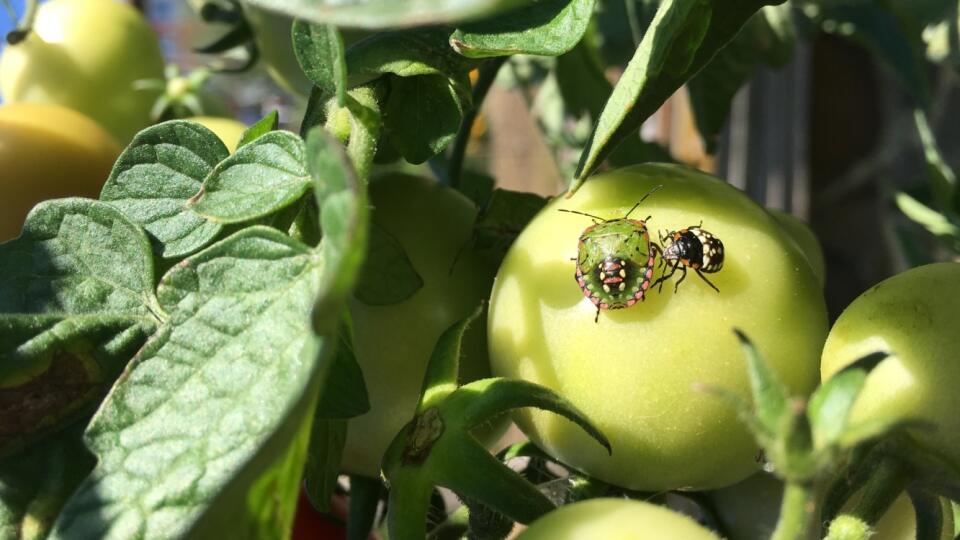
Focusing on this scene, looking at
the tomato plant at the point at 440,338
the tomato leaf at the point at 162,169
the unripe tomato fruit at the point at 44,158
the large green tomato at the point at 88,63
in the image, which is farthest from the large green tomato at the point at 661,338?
the large green tomato at the point at 88,63

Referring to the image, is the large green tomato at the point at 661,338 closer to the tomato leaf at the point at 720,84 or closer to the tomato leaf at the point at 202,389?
the tomato leaf at the point at 202,389

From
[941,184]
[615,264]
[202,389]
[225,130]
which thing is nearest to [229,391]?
[202,389]

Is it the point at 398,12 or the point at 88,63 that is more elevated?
the point at 398,12

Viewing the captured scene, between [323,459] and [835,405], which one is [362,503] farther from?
[835,405]

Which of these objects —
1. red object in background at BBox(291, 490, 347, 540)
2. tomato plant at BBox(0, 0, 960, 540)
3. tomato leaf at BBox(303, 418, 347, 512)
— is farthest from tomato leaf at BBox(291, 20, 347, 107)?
red object in background at BBox(291, 490, 347, 540)

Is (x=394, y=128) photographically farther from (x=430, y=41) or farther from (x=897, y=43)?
(x=897, y=43)

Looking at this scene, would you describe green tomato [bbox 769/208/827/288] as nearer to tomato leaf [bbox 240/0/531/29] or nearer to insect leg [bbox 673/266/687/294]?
insect leg [bbox 673/266/687/294]
